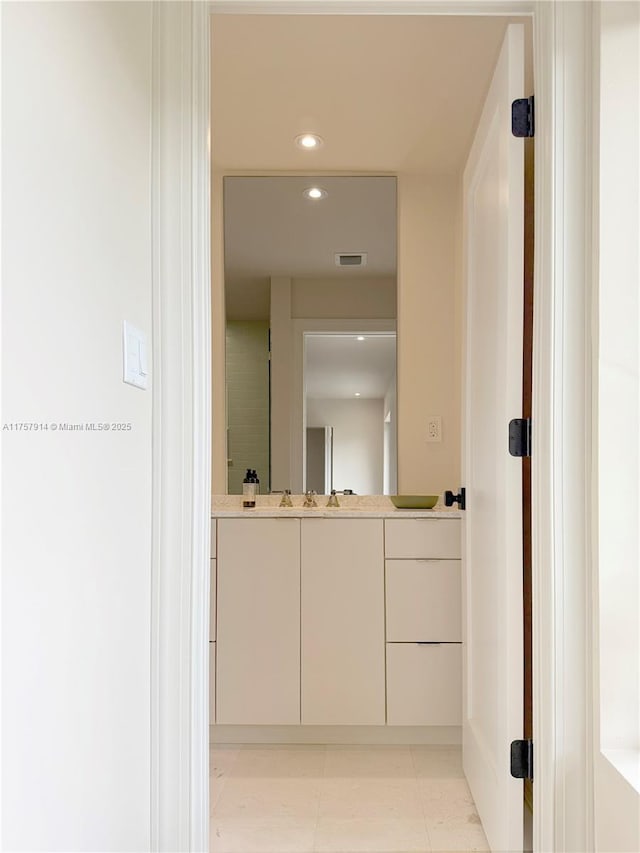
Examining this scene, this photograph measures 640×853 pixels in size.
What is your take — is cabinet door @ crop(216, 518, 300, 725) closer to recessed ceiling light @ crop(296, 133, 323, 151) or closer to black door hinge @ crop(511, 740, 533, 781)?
black door hinge @ crop(511, 740, 533, 781)

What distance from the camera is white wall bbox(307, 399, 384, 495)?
3143mm

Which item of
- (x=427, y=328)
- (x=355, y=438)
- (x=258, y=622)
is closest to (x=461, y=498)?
(x=355, y=438)

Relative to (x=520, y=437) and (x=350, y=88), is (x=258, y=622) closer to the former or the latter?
(x=520, y=437)

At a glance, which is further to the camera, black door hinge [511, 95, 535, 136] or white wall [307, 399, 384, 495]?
white wall [307, 399, 384, 495]

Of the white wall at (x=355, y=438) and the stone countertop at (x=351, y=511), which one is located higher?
the white wall at (x=355, y=438)

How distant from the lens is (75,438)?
1.05 meters

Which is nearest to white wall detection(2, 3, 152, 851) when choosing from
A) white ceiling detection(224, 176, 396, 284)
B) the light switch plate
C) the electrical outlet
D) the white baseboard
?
the light switch plate

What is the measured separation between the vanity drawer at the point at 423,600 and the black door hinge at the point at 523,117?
1619mm

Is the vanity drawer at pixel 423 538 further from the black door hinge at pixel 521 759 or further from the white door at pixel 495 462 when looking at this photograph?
the black door hinge at pixel 521 759

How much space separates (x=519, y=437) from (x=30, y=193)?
1.21 meters

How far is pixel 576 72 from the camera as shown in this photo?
1.47 meters

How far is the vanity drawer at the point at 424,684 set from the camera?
8.64 ft

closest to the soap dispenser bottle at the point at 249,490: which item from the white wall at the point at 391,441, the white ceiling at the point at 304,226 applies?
the white wall at the point at 391,441

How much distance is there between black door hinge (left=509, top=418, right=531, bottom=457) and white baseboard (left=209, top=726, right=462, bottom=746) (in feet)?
5.02
